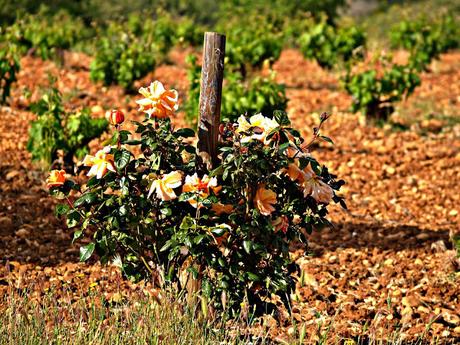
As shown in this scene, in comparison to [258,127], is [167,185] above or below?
A: below

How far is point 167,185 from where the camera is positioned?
3.06m

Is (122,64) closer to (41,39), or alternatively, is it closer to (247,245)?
(41,39)

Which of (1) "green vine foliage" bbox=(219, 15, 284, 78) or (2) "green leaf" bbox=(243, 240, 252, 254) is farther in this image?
(1) "green vine foliage" bbox=(219, 15, 284, 78)

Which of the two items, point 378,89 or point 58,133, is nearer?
point 58,133

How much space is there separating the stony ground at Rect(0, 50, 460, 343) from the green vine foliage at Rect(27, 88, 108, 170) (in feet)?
0.67

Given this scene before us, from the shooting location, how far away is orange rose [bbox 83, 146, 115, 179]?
3094 mm

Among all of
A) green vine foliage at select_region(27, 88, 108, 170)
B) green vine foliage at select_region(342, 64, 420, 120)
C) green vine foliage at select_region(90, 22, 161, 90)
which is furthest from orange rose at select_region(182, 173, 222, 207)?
green vine foliage at select_region(90, 22, 161, 90)

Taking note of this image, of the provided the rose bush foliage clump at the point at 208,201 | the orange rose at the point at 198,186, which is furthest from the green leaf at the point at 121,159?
the orange rose at the point at 198,186

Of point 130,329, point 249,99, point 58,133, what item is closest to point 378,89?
point 249,99

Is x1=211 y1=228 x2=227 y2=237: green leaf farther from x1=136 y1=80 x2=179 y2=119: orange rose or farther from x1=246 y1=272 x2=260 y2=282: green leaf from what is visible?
x1=136 y1=80 x2=179 y2=119: orange rose

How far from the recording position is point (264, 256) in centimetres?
308

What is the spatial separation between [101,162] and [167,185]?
291 mm

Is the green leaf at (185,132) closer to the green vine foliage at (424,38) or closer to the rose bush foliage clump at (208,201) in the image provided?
the rose bush foliage clump at (208,201)

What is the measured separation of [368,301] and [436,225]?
163 cm
